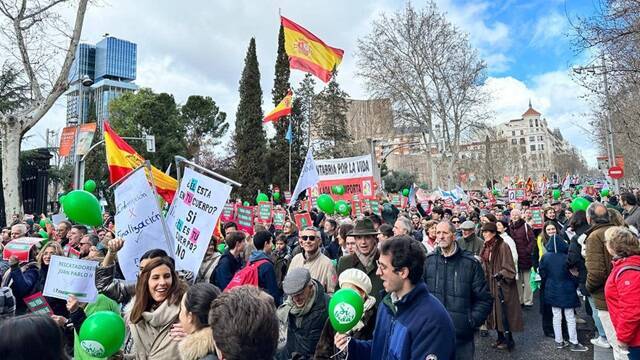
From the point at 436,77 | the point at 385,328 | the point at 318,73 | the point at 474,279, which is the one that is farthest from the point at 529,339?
the point at 436,77

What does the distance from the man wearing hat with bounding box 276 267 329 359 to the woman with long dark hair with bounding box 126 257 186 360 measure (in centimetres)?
82

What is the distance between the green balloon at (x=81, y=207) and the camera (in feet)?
13.4

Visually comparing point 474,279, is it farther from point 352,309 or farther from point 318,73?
point 318,73

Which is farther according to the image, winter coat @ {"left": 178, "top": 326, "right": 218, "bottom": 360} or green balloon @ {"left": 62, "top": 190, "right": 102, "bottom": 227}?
green balloon @ {"left": 62, "top": 190, "right": 102, "bottom": 227}

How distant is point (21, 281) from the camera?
4586 mm

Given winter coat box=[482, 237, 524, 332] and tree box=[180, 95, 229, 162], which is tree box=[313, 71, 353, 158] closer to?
tree box=[180, 95, 229, 162]

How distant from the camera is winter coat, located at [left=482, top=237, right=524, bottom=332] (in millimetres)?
5980

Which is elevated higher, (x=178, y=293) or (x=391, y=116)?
(x=391, y=116)

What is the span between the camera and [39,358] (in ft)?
5.24

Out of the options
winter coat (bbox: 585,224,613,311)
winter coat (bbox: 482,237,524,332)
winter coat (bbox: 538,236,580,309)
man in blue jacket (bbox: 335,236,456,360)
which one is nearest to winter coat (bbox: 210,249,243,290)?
man in blue jacket (bbox: 335,236,456,360)

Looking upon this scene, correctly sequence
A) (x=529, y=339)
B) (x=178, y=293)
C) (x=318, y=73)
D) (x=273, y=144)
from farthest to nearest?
(x=273, y=144), (x=318, y=73), (x=529, y=339), (x=178, y=293)

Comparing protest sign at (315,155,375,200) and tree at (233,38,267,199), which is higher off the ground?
tree at (233,38,267,199)

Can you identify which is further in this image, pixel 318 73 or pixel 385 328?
pixel 318 73

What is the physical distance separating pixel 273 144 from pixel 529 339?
36.3m
